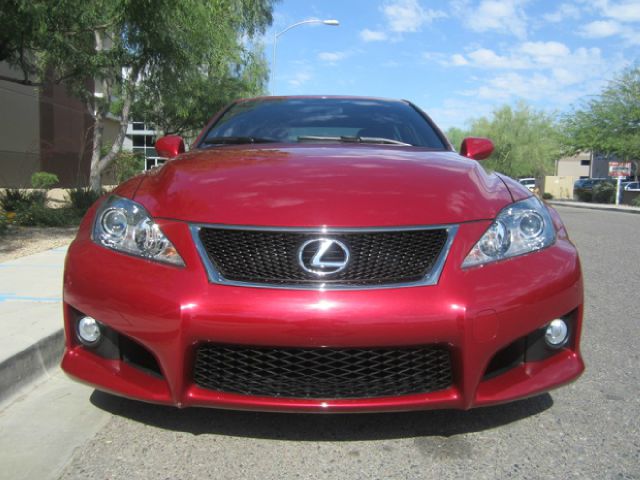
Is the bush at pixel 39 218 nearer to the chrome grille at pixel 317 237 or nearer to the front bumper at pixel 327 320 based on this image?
the front bumper at pixel 327 320

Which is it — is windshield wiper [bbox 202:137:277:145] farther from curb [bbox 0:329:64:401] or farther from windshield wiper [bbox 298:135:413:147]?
curb [bbox 0:329:64:401]

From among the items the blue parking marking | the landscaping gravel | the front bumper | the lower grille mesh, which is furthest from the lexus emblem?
the landscaping gravel

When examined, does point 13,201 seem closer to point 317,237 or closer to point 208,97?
point 317,237

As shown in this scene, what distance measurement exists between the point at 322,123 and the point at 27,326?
85.1 inches

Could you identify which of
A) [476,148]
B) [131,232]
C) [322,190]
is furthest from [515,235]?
[131,232]

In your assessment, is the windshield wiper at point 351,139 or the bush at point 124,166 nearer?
the windshield wiper at point 351,139

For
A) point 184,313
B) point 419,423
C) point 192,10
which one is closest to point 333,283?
point 184,313

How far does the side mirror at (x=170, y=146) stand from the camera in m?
3.49

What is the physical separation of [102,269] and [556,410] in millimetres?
2094

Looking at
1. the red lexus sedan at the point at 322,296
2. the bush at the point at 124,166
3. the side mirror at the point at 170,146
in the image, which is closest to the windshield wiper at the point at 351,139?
the side mirror at the point at 170,146

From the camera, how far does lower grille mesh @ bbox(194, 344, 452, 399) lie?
6.68 feet

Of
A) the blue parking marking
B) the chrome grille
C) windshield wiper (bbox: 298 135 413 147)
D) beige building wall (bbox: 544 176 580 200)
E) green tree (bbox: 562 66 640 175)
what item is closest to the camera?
the chrome grille

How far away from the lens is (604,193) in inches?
1422

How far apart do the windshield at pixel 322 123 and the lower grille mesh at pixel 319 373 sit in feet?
5.36
